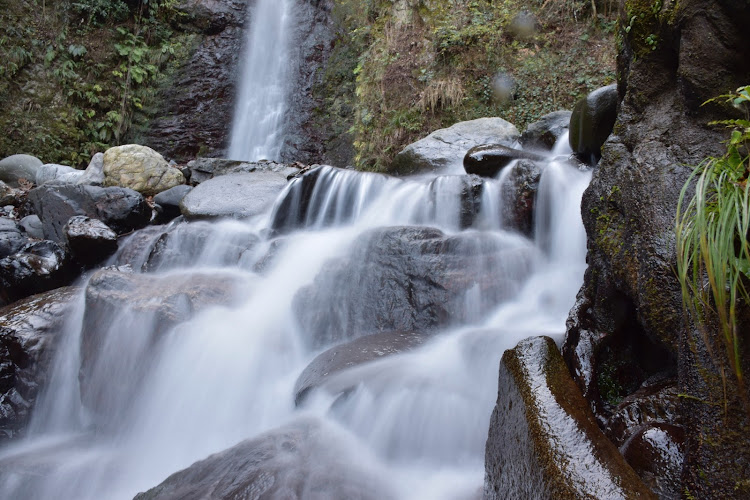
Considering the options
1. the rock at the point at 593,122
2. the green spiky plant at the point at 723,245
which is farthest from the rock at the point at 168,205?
the green spiky plant at the point at 723,245

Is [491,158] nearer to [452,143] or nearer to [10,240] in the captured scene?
[452,143]

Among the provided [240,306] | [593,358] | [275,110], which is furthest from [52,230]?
[593,358]

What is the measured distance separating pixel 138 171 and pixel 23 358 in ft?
17.8

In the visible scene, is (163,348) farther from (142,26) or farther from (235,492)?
(142,26)

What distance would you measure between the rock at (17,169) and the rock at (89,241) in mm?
5522

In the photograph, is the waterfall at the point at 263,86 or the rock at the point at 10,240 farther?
the waterfall at the point at 263,86

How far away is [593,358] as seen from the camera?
252cm

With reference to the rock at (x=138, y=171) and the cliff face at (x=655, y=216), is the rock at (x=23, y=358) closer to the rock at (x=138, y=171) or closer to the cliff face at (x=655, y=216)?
the rock at (x=138, y=171)

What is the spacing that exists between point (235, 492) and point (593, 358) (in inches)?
78.9

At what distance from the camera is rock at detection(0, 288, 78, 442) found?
463 centimetres

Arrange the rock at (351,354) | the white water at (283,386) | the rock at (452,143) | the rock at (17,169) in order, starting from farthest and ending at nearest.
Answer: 1. the rock at (17,169)
2. the rock at (452,143)
3. the rock at (351,354)
4. the white water at (283,386)

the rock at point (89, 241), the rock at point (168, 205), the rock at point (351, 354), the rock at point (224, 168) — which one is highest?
the rock at point (224, 168)

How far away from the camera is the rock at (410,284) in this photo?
431 cm

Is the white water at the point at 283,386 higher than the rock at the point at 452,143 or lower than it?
lower
